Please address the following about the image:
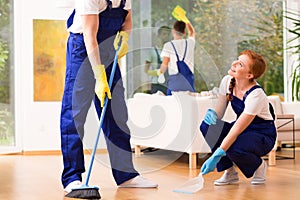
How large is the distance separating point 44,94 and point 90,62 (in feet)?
11.3

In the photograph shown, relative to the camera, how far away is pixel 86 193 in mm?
3395

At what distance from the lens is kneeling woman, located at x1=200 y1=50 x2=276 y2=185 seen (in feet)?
12.5

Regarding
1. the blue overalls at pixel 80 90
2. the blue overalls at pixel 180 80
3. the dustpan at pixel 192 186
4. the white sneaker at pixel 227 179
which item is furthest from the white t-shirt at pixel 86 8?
the blue overalls at pixel 180 80

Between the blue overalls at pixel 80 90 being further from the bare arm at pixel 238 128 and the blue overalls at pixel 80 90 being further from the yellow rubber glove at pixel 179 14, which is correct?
the yellow rubber glove at pixel 179 14

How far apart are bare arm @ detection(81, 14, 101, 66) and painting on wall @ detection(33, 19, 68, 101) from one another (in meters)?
3.49

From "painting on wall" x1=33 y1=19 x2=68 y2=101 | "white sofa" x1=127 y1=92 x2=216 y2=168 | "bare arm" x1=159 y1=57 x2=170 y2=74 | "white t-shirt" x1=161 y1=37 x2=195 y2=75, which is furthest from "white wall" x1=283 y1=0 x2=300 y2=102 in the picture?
"painting on wall" x1=33 y1=19 x2=68 y2=101

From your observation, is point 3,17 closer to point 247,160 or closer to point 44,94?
point 44,94

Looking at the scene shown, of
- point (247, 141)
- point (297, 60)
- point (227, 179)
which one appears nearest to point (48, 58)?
point (297, 60)

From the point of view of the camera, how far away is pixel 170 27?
7211 mm

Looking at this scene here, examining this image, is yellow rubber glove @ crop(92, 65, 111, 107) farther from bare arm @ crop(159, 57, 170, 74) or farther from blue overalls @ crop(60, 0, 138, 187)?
bare arm @ crop(159, 57, 170, 74)

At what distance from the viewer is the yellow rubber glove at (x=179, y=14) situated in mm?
7223

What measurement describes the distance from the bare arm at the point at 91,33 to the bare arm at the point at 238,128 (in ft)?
3.00

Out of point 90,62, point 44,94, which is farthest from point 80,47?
point 44,94

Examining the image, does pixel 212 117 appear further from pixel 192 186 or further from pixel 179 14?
pixel 179 14
